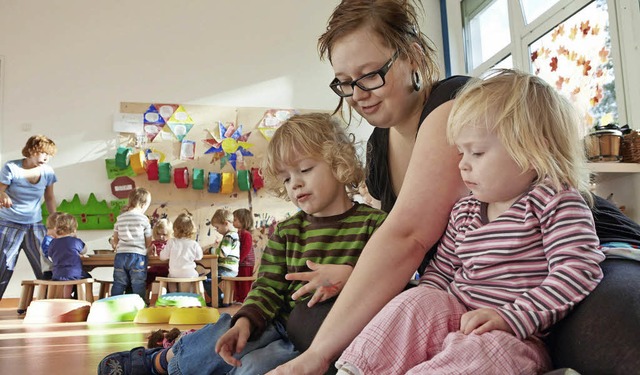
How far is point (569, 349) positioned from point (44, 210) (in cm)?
570

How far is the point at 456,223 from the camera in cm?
109

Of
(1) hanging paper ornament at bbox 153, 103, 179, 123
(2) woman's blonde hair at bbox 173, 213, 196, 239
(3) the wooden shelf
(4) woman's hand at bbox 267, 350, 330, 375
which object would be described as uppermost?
(1) hanging paper ornament at bbox 153, 103, 179, 123

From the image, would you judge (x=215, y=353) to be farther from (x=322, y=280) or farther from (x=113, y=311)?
(x=113, y=311)

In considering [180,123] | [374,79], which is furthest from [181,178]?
[374,79]

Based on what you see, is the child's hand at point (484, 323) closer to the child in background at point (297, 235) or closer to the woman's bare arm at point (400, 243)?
the woman's bare arm at point (400, 243)

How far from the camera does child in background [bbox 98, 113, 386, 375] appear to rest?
129 centimetres

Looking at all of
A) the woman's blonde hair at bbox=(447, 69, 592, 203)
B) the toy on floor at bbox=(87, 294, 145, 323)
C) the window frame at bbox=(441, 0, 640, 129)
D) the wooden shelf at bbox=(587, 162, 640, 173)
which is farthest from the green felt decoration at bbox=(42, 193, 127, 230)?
the woman's blonde hair at bbox=(447, 69, 592, 203)

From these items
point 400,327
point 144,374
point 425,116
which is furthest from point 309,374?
point 144,374

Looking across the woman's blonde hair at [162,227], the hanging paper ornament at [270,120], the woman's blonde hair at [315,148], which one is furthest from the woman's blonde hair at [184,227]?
the woman's blonde hair at [315,148]

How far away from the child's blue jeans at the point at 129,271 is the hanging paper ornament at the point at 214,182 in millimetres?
1352

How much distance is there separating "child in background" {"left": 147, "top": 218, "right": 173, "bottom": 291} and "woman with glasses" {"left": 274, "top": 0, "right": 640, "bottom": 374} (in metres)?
4.13

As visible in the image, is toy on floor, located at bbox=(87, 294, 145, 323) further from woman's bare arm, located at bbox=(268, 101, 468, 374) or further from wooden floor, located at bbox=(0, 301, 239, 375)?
woman's bare arm, located at bbox=(268, 101, 468, 374)

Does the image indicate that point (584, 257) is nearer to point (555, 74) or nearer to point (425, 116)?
point (425, 116)

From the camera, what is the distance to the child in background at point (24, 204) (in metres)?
4.77
